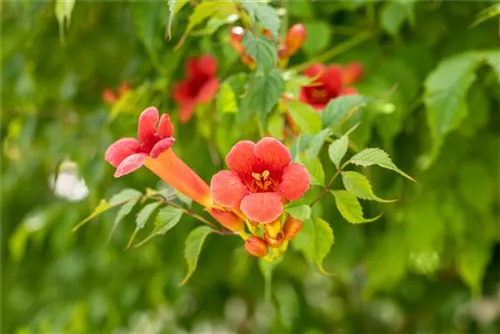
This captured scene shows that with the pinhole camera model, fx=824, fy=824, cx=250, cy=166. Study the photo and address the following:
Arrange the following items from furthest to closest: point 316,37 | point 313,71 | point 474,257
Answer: point 474,257 → point 316,37 → point 313,71

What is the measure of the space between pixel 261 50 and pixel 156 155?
217mm

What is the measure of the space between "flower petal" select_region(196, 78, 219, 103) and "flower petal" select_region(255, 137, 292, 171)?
0.51 meters

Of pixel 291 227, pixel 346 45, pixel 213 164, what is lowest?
pixel 213 164

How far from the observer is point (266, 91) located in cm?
107

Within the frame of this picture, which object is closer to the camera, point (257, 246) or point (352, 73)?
point (257, 246)

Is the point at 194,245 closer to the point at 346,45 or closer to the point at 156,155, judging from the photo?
the point at 156,155

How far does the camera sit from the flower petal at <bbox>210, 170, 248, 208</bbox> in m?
0.86

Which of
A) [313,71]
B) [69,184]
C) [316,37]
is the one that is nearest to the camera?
[313,71]

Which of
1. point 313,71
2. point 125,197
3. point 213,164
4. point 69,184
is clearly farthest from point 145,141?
point 69,184

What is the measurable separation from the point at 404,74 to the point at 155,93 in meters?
→ 0.46

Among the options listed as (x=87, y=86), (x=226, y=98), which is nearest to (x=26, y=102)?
(x=87, y=86)

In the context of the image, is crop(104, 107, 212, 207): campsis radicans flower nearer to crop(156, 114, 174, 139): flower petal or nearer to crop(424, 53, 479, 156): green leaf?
crop(156, 114, 174, 139): flower petal

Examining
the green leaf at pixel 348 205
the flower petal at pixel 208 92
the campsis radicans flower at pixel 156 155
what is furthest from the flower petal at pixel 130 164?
the flower petal at pixel 208 92

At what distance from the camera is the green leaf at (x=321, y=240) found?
985 millimetres
